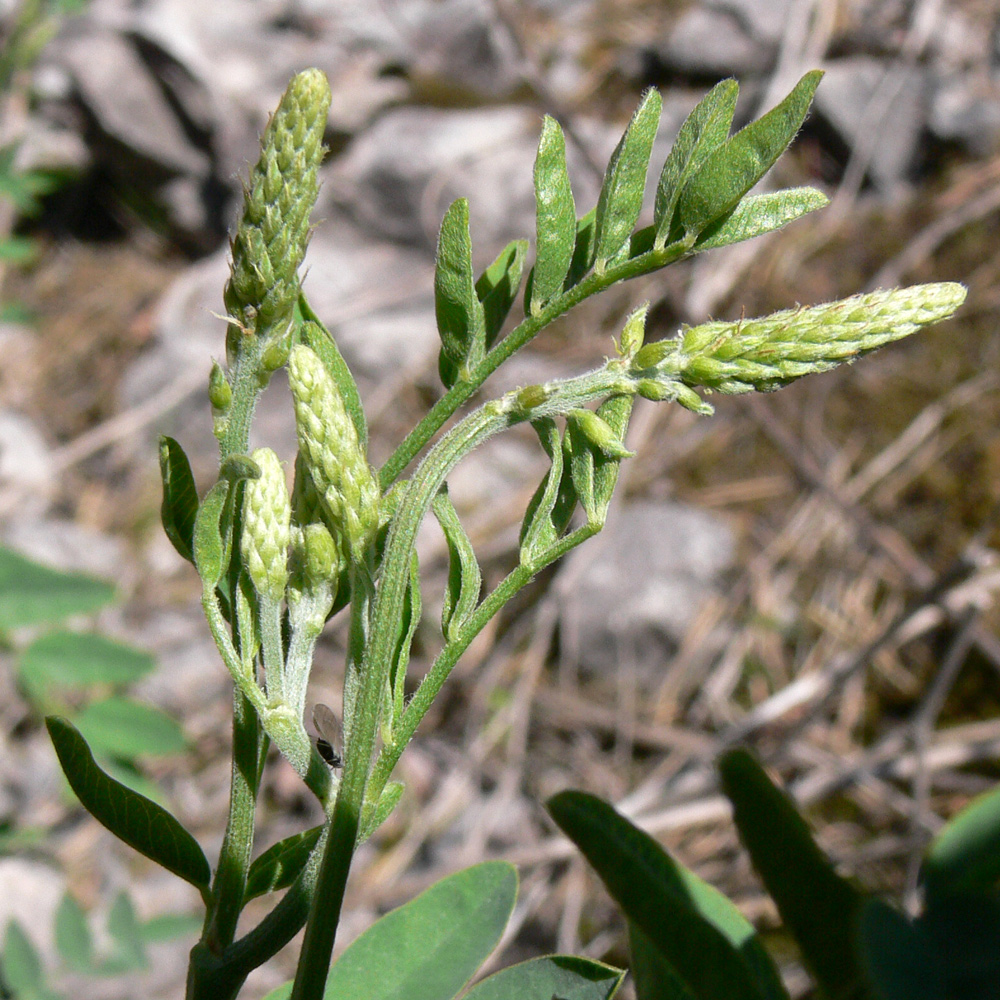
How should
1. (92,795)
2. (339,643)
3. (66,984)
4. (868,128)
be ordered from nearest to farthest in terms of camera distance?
(92,795) < (66,984) < (339,643) < (868,128)

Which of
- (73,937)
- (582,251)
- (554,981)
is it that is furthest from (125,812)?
(73,937)

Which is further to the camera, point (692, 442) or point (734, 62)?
point (734, 62)

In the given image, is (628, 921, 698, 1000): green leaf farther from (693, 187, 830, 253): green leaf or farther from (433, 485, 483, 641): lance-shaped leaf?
(693, 187, 830, 253): green leaf

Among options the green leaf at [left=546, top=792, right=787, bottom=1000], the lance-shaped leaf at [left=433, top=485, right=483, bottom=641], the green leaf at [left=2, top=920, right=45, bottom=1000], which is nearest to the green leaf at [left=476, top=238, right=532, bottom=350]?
the lance-shaped leaf at [left=433, top=485, right=483, bottom=641]

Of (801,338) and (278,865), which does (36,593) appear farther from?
(801,338)

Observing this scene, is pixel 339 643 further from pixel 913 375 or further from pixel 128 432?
pixel 913 375

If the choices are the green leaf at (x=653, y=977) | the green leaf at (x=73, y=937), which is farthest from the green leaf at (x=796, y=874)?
the green leaf at (x=73, y=937)

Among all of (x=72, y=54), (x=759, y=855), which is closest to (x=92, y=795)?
(x=759, y=855)
